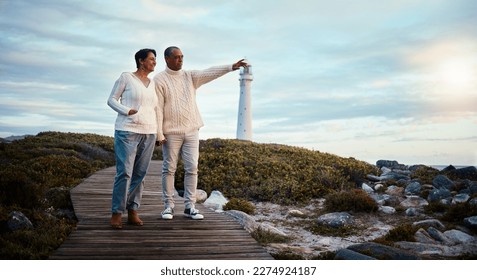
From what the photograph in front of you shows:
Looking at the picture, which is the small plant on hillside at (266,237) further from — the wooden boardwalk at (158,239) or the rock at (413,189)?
the rock at (413,189)

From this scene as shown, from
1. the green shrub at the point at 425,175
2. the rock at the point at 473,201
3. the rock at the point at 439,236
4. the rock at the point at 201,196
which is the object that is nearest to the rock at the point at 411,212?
the rock at the point at 473,201

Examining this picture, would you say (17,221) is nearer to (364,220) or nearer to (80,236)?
(80,236)

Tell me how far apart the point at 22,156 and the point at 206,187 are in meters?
8.13

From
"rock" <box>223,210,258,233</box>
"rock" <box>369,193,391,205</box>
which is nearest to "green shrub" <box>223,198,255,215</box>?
"rock" <box>223,210,258,233</box>

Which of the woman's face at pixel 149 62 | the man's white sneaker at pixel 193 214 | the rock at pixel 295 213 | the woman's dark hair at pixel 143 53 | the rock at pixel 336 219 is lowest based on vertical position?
the rock at pixel 295 213

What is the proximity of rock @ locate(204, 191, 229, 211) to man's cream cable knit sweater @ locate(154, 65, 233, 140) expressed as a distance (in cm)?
496

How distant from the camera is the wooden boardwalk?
5.31 meters

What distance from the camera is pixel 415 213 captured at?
11219 millimetres

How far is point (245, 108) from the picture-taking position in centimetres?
4134

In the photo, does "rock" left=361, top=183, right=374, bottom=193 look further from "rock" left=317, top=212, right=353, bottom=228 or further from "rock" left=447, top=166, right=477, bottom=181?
"rock" left=447, top=166, right=477, bottom=181

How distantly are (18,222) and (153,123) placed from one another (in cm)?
273

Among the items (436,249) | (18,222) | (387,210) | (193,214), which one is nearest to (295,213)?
(387,210)

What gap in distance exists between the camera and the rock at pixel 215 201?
11.6 metres
